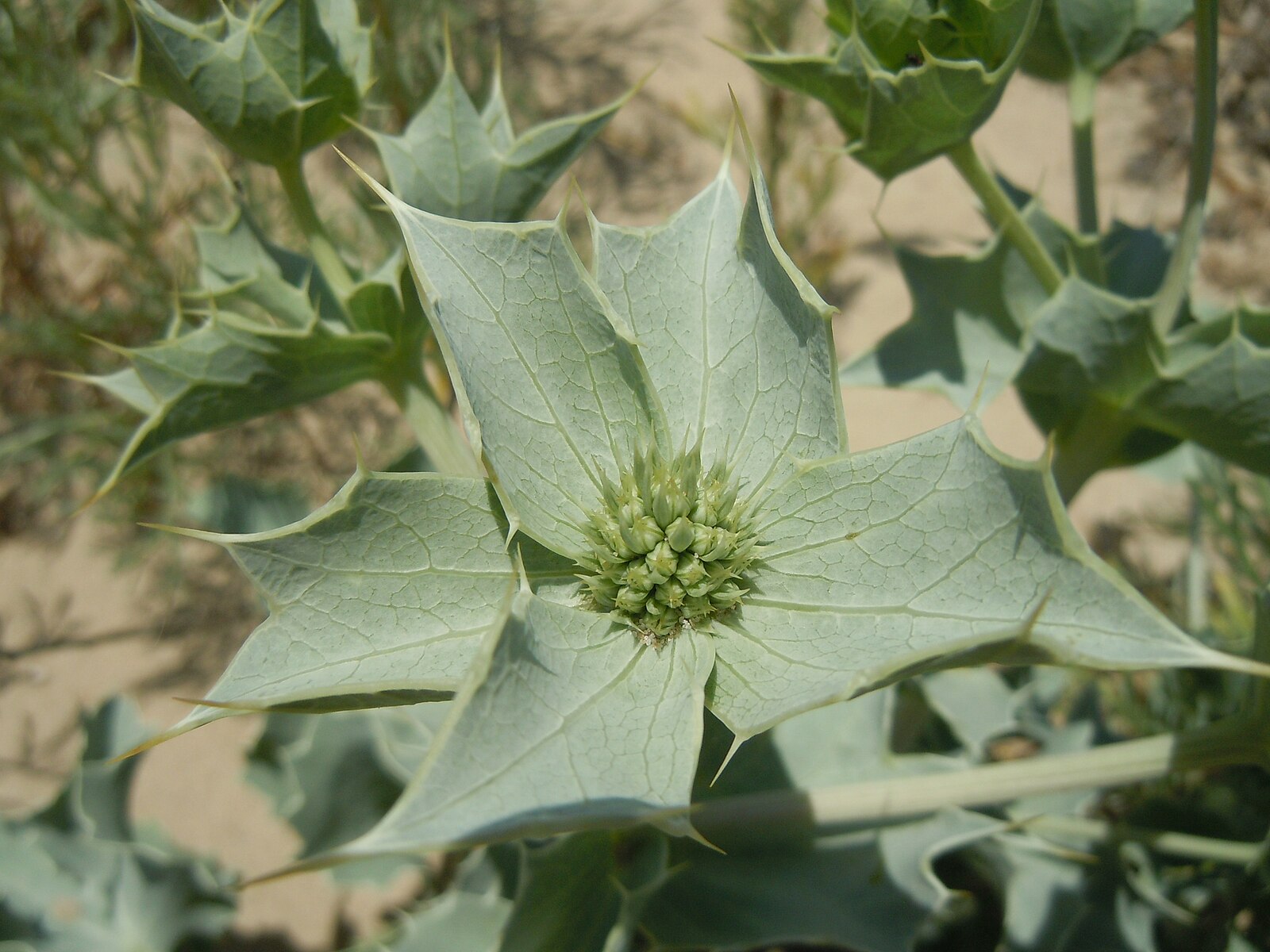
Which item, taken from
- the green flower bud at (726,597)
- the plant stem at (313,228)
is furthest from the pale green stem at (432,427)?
the green flower bud at (726,597)

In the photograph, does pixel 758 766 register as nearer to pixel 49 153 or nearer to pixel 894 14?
pixel 894 14

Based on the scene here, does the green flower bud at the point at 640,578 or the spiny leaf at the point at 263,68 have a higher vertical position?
the spiny leaf at the point at 263,68

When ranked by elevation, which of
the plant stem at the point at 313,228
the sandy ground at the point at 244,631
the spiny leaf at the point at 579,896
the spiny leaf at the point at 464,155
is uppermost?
the spiny leaf at the point at 464,155

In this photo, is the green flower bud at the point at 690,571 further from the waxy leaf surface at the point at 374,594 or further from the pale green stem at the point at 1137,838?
the pale green stem at the point at 1137,838

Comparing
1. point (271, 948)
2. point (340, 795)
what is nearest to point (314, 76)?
point (340, 795)

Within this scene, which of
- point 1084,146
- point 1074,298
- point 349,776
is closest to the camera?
point 1074,298

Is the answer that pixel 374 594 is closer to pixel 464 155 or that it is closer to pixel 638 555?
pixel 638 555

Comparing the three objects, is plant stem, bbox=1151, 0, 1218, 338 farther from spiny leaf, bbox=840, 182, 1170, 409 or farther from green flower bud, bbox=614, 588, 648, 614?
green flower bud, bbox=614, 588, 648, 614

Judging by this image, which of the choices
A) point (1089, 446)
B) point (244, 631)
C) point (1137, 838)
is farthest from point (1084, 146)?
point (244, 631)
